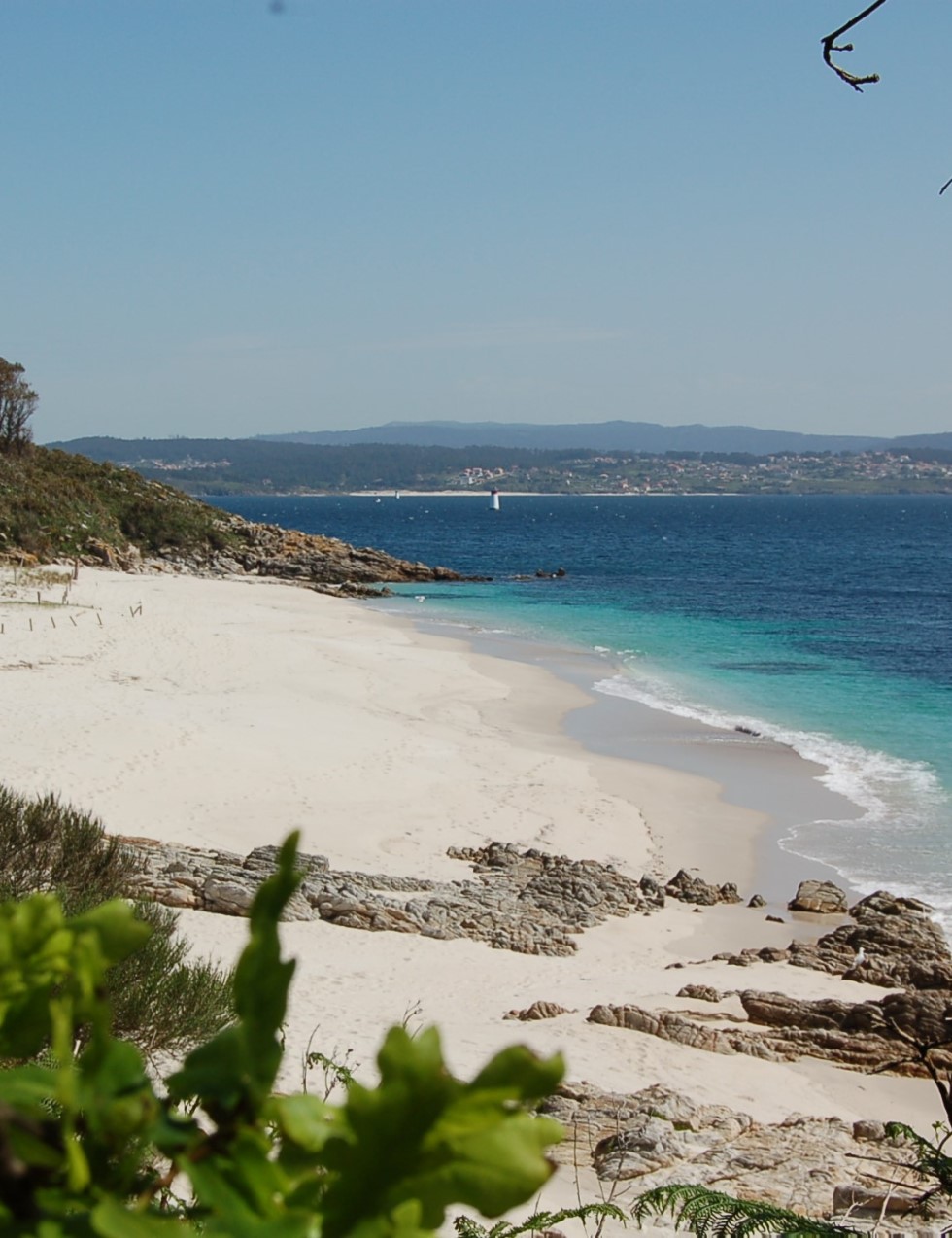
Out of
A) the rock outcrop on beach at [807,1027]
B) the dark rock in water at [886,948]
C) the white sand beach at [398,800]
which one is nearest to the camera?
the white sand beach at [398,800]

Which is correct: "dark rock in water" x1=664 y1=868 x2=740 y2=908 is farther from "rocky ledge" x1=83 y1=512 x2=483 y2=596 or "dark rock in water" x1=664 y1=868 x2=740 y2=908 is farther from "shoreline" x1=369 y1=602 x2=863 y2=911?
"rocky ledge" x1=83 y1=512 x2=483 y2=596

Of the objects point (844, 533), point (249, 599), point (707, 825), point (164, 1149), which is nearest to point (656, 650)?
point (249, 599)

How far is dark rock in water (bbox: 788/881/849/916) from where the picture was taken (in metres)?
13.3

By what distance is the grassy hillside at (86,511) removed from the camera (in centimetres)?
3888

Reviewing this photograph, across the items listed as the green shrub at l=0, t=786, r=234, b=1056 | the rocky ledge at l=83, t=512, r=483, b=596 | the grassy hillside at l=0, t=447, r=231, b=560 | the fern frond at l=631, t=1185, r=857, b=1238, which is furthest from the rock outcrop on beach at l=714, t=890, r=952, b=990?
the rocky ledge at l=83, t=512, r=483, b=596

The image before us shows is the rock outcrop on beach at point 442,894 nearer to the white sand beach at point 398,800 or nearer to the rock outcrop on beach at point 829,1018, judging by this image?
the white sand beach at point 398,800

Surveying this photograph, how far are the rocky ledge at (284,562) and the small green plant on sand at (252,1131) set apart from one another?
1666 inches

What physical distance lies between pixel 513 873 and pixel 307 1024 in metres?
5.68

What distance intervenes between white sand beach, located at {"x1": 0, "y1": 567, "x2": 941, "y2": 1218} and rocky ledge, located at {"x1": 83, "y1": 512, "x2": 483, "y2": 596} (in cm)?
1402

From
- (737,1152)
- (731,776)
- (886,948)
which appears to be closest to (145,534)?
(731,776)

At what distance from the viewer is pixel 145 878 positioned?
32.7 feet

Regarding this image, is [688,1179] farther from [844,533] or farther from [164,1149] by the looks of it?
[844,533]

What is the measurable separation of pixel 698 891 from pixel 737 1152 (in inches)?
304

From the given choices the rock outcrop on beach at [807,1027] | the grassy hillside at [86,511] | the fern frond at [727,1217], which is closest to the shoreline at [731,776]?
the rock outcrop on beach at [807,1027]
